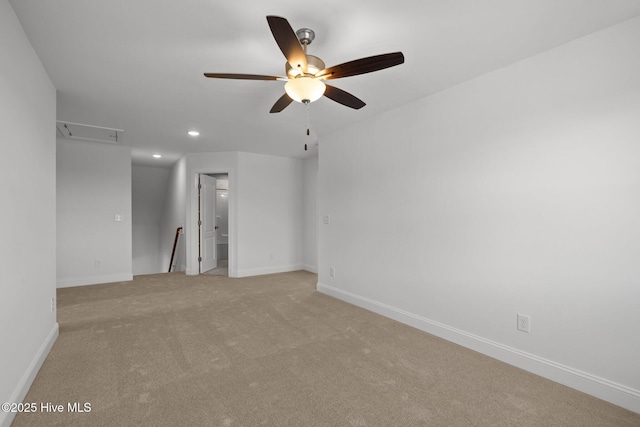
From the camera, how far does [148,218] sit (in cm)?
824

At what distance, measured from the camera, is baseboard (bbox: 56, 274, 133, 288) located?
4.75 meters

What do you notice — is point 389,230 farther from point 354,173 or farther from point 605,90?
point 605,90

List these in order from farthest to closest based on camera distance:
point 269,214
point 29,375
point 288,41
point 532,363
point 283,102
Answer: point 269,214, point 283,102, point 532,363, point 29,375, point 288,41

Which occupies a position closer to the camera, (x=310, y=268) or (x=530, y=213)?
(x=530, y=213)

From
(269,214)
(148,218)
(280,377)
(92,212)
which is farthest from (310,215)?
(148,218)

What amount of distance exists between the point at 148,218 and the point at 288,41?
319 inches

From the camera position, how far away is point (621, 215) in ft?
6.40

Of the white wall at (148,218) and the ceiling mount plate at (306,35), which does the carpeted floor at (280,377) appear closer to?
the ceiling mount plate at (306,35)

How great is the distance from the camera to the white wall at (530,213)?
1.96 meters

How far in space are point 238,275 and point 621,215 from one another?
17.2 feet

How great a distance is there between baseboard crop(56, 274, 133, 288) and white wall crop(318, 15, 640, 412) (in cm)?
446

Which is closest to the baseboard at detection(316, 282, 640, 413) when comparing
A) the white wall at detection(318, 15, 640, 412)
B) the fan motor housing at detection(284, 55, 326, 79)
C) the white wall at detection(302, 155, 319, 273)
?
the white wall at detection(318, 15, 640, 412)

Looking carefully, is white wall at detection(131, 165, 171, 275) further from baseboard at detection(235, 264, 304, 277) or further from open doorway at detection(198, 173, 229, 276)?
baseboard at detection(235, 264, 304, 277)

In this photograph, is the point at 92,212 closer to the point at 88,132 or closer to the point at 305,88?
the point at 88,132
